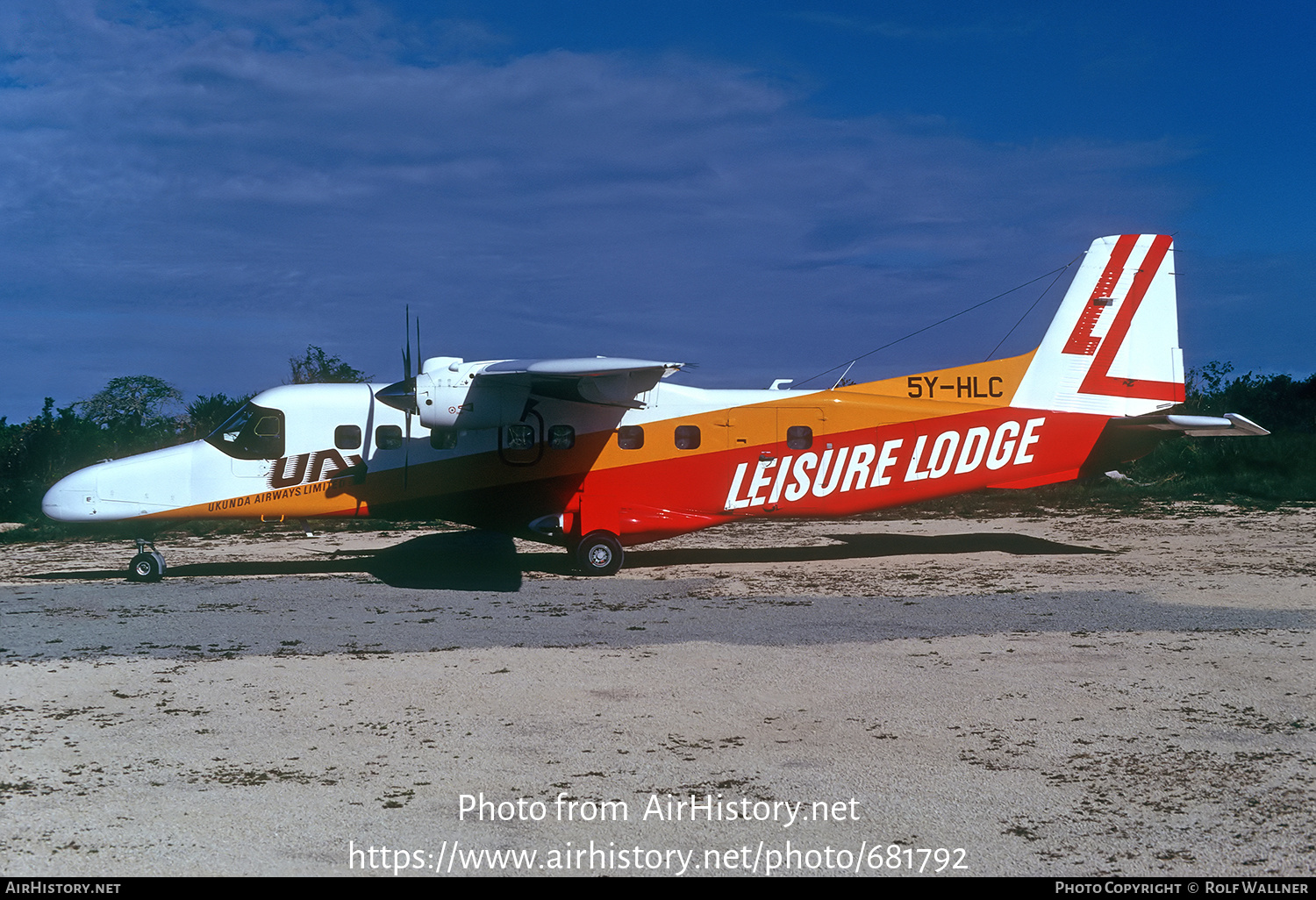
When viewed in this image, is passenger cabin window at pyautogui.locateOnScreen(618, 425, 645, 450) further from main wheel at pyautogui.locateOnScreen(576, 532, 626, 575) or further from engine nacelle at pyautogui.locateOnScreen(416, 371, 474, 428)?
engine nacelle at pyautogui.locateOnScreen(416, 371, 474, 428)

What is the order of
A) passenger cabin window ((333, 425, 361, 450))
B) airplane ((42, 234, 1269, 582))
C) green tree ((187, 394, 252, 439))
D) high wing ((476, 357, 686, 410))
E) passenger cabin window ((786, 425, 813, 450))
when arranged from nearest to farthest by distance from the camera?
high wing ((476, 357, 686, 410)), airplane ((42, 234, 1269, 582)), passenger cabin window ((333, 425, 361, 450)), passenger cabin window ((786, 425, 813, 450)), green tree ((187, 394, 252, 439))

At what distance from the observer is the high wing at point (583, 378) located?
12359 millimetres

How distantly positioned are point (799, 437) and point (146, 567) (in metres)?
10.1

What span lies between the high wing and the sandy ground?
2.97 meters

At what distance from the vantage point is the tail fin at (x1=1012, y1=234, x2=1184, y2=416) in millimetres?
15531

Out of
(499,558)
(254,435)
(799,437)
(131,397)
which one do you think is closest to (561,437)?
(499,558)

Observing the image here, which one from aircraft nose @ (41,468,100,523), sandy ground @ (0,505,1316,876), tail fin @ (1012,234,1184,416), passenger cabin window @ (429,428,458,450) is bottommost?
sandy ground @ (0,505,1316,876)

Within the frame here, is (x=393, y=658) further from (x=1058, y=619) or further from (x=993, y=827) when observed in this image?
(x=1058, y=619)

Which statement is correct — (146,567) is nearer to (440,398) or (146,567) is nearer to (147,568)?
(147,568)

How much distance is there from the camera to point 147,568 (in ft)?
44.8

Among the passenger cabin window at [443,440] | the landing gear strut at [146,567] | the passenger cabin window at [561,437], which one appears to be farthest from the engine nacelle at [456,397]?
the landing gear strut at [146,567]

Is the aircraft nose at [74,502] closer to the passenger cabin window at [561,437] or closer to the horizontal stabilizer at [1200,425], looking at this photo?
the passenger cabin window at [561,437]

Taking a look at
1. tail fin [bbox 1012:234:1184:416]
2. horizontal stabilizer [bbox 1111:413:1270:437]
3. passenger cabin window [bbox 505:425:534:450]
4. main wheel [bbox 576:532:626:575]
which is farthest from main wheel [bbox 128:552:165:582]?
horizontal stabilizer [bbox 1111:413:1270:437]

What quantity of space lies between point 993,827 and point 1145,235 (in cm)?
1391
